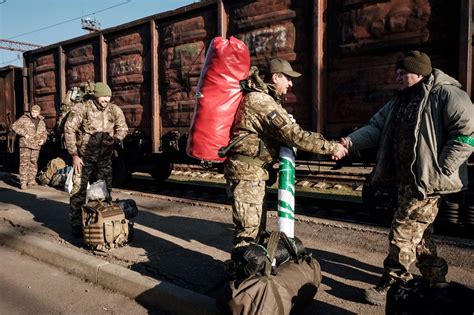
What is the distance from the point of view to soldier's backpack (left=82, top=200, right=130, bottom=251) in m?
4.24

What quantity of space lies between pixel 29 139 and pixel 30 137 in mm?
55

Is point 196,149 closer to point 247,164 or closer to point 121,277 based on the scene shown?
point 247,164

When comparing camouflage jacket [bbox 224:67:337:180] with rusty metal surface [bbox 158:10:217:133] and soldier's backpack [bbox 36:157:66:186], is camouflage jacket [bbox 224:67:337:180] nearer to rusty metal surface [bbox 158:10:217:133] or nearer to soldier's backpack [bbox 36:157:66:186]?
rusty metal surface [bbox 158:10:217:133]

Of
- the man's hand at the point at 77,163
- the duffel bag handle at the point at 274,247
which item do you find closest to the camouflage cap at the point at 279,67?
the duffel bag handle at the point at 274,247

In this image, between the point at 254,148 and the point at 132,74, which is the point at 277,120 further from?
the point at 132,74

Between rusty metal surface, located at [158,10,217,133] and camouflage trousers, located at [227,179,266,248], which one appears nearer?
camouflage trousers, located at [227,179,266,248]

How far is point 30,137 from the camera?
949 centimetres

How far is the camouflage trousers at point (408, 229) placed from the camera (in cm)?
284

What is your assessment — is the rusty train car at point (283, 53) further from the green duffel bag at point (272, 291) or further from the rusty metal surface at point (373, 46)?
the green duffel bag at point (272, 291)

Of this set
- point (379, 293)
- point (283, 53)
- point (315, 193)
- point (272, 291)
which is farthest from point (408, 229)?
point (315, 193)

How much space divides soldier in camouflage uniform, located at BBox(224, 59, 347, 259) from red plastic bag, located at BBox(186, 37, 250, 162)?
0.28 ft

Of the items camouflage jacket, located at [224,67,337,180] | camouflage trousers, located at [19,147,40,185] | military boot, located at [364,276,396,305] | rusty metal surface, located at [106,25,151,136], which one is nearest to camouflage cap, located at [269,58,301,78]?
camouflage jacket, located at [224,67,337,180]

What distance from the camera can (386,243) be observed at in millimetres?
4422

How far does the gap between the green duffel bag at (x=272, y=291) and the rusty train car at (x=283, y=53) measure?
321 cm
